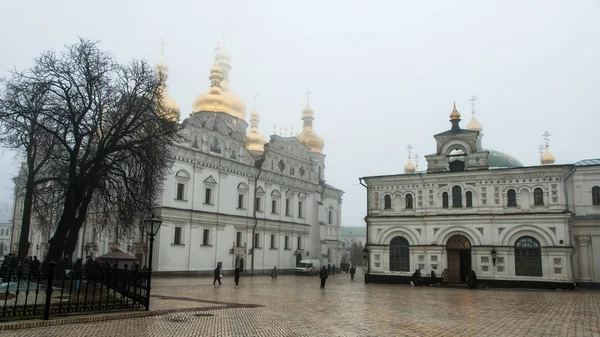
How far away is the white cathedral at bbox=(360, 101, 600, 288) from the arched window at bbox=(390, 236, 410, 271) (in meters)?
0.07

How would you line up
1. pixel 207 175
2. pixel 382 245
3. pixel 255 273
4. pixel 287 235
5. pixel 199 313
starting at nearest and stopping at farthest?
pixel 199 313
pixel 382 245
pixel 207 175
pixel 255 273
pixel 287 235

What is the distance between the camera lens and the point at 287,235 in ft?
179

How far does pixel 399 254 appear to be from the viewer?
3672 cm

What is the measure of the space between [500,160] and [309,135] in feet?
100

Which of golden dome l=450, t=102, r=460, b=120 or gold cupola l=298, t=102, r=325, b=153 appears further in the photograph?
gold cupola l=298, t=102, r=325, b=153

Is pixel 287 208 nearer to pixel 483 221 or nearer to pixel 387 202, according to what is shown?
pixel 387 202

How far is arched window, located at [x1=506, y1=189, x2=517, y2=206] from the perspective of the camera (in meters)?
33.9

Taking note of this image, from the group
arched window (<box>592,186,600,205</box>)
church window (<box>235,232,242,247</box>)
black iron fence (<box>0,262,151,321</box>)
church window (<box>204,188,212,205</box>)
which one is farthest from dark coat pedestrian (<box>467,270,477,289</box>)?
church window (<box>204,188,212,205</box>)

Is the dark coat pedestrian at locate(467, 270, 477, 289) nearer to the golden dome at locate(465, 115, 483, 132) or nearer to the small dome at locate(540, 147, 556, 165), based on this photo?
the small dome at locate(540, 147, 556, 165)

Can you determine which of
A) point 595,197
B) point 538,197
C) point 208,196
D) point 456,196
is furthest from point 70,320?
point 595,197

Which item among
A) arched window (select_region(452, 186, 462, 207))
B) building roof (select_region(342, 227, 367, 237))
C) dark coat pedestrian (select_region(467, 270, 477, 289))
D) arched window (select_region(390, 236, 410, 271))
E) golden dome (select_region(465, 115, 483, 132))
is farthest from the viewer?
building roof (select_region(342, 227, 367, 237))

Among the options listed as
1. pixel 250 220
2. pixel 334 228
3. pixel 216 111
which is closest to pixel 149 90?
pixel 250 220

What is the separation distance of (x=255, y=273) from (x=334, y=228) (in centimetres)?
1712

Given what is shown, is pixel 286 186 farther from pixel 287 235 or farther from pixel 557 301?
pixel 557 301
